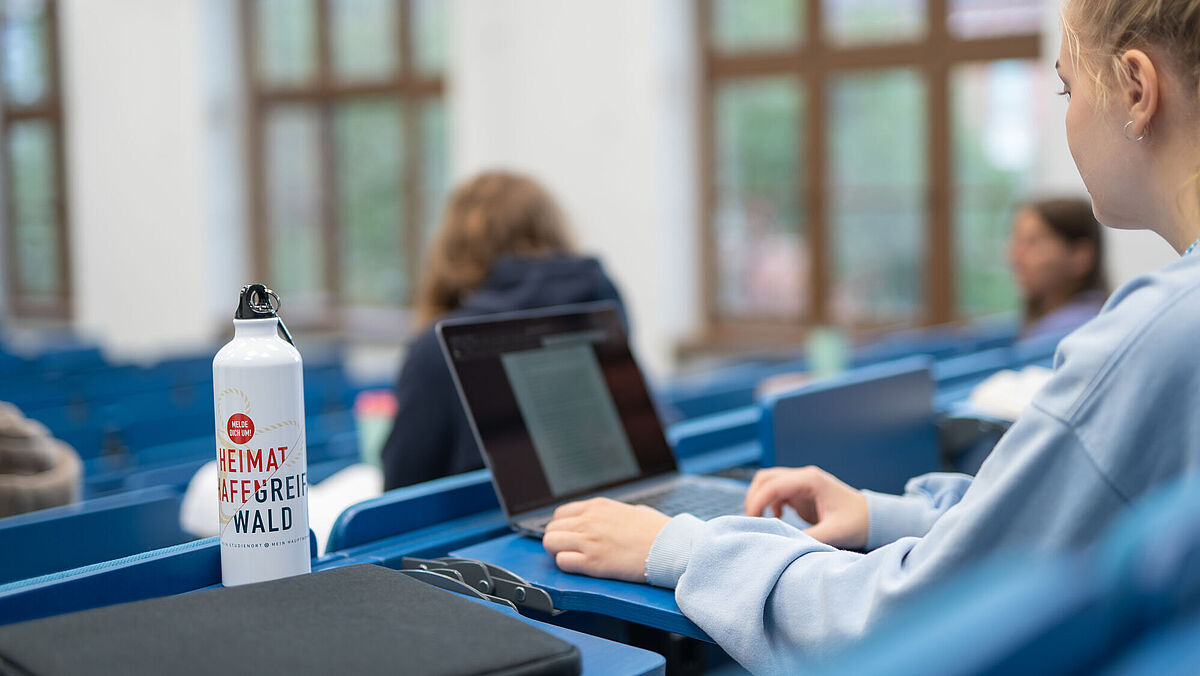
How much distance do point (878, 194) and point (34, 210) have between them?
22.4 feet

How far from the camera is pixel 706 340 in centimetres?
604

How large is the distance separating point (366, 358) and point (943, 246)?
11.5 feet

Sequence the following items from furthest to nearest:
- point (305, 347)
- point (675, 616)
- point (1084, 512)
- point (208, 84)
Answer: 1. point (208, 84)
2. point (305, 347)
3. point (675, 616)
4. point (1084, 512)

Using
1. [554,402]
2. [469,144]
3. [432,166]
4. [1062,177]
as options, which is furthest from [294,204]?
[554,402]

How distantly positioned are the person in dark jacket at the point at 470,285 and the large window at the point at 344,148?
184 inches

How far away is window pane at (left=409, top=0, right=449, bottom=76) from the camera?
22.5ft

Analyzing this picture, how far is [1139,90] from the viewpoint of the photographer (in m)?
0.90

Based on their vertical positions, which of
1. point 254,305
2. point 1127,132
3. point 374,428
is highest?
point 1127,132

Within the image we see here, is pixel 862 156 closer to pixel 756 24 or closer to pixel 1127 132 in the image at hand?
pixel 756 24

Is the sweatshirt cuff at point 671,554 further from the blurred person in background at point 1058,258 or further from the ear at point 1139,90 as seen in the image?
the blurred person in background at point 1058,258

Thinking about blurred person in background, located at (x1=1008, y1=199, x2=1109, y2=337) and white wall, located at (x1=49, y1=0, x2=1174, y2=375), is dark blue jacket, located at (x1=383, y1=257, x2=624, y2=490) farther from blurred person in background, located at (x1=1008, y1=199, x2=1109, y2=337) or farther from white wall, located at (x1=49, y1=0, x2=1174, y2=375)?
blurred person in background, located at (x1=1008, y1=199, x2=1109, y2=337)

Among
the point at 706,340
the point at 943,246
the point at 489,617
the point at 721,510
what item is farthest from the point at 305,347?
the point at 489,617

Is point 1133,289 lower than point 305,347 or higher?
higher

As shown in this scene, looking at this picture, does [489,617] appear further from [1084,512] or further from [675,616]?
[1084,512]
